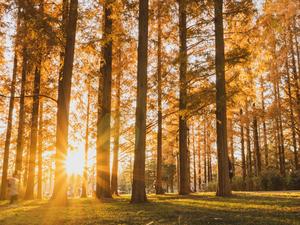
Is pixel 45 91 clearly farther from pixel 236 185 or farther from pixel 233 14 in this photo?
pixel 236 185

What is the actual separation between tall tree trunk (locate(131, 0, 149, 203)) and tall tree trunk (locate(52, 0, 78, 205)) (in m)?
2.43

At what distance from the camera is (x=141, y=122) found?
10.7 metres

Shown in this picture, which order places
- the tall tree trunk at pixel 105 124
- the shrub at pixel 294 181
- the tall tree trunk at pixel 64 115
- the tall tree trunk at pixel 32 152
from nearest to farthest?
the tall tree trunk at pixel 64 115 < the tall tree trunk at pixel 105 124 < the tall tree trunk at pixel 32 152 < the shrub at pixel 294 181

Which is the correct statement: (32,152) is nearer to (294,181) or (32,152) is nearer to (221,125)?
(221,125)

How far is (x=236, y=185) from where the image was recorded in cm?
2766

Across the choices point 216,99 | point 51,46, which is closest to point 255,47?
point 216,99

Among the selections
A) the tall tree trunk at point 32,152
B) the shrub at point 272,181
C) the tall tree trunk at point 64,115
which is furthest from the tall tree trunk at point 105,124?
the shrub at point 272,181

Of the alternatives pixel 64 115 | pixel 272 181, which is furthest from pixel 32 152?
pixel 272 181

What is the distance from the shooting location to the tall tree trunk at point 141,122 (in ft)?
33.9

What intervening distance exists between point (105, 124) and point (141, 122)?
448cm

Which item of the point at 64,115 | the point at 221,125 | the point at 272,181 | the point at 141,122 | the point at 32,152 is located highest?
the point at 64,115

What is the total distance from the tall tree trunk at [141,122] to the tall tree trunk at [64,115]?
243 centimetres

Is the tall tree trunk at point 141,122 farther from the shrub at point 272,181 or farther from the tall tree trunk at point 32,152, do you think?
the shrub at point 272,181

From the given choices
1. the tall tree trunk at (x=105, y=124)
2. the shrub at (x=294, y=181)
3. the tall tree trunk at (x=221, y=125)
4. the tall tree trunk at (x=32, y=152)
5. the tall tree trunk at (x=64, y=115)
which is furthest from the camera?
the shrub at (x=294, y=181)
